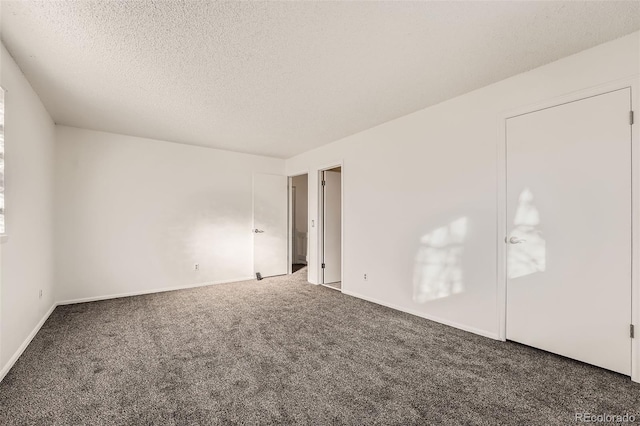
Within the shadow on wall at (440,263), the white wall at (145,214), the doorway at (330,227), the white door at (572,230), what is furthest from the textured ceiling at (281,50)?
the doorway at (330,227)

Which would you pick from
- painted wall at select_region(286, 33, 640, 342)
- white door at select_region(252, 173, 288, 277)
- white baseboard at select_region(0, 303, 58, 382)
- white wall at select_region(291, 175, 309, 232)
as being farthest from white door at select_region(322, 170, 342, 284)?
white baseboard at select_region(0, 303, 58, 382)

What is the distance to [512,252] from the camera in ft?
8.84

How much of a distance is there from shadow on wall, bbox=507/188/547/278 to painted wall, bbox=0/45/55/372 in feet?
13.8

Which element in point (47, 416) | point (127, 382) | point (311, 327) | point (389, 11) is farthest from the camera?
point (311, 327)

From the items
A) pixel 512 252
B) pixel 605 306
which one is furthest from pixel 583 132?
pixel 605 306

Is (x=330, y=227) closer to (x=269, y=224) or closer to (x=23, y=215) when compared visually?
(x=269, y=224)

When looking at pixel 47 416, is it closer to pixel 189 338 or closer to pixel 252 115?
pixel 189 338

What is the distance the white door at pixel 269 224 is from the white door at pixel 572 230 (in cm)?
418

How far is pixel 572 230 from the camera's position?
234 centimetres

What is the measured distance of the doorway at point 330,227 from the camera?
17.0 feet

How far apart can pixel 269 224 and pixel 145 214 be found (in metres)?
2.18

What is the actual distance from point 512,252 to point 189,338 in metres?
3.21

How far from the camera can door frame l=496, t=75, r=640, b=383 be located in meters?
2.05

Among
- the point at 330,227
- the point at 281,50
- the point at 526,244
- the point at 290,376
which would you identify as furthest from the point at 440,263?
the point at 281,50
